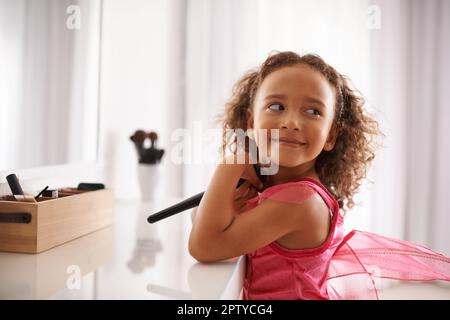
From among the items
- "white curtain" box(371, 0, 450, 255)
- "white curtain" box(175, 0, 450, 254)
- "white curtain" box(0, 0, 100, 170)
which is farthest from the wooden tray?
"white curtain" box(371, 0, 450, 255)

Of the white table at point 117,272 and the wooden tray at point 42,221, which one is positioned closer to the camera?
the white table at point 117,272

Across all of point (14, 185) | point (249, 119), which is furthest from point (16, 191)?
point (249, 119)

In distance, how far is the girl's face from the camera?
0.75 meters

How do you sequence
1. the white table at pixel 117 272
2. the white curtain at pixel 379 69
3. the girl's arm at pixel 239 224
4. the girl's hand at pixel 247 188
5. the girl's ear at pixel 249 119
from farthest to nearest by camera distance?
the white curtain at pixel 379 69 < the girl's ear at pixel 249 119 < the girl's hand at pixel 247 188 < the girl's arm at pixel 239 224 < the white table at pixel 117 272

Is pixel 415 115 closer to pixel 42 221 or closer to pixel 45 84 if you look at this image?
pixel 45 84

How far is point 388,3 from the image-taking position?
1.73 m

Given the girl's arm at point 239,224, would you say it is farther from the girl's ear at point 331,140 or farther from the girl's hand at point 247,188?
the girl's ear at point 331,140

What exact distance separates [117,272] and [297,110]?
0.37m

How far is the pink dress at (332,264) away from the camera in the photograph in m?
0.72

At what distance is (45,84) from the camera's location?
3.25 feet

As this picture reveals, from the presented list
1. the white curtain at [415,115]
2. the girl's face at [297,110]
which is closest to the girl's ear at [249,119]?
the girl's face at [297,110]

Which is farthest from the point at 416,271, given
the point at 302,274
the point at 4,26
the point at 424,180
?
the point at 424,180

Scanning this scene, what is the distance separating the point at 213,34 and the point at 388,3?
666mm

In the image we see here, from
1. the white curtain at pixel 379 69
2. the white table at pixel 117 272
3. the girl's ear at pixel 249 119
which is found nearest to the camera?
the white table at pixel 117 272
